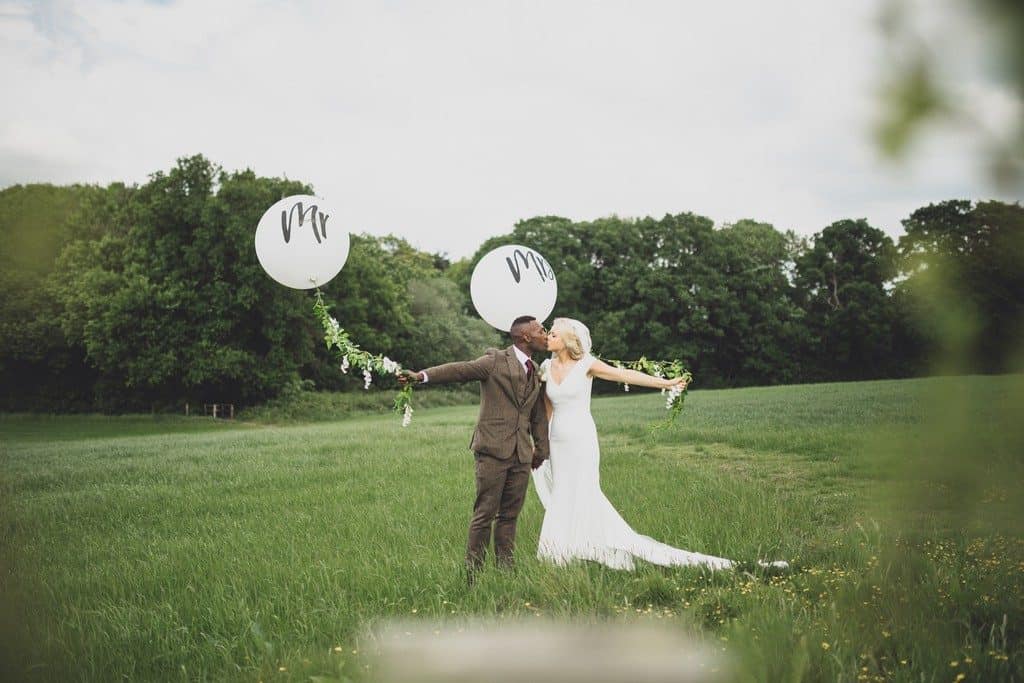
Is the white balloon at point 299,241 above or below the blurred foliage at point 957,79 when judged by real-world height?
above

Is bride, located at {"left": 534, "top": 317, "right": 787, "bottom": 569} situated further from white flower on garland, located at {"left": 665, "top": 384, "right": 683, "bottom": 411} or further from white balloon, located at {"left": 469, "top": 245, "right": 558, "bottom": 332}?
white balloon, located at {"left": 469, "top": 245, "right": 558, "bottom": 332}

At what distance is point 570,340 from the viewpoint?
6.80 metres

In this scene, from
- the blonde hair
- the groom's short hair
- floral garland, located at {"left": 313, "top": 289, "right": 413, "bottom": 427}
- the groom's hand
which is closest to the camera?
the groom's hand

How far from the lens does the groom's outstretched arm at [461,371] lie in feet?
19.2

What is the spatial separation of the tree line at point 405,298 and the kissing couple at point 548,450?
6.59 ft

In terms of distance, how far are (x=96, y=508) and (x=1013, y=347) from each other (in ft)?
39.6

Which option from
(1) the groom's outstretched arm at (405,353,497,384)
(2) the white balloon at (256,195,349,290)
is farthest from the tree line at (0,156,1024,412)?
(1) the groom's outstretched arm at (405,353,497,384)

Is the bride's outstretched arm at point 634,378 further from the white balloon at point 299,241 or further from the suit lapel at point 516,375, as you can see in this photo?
→ the white balloon at point 299,241

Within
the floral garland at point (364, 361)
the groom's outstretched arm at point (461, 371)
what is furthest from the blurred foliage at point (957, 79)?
the floral garland at point (364, 361)

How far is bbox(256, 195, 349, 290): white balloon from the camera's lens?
6.59 meters

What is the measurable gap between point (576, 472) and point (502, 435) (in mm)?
1067

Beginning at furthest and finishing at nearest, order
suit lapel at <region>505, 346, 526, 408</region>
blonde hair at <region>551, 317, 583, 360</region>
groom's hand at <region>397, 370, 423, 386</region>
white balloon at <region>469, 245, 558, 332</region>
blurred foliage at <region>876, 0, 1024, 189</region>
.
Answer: white balloon at <region>469, 245, 558, 332</region>, blonde hair at <region>551, 317, 583, 360</region>, suit lapel at <region>505, 346, 526, 408</region>, groom's hand at <region>397, 370, 423, 386</region>, blurred foliage at <region>876, 0, 1024, 189</region>

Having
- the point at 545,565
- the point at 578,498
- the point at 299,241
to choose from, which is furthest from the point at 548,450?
the point at 299,241

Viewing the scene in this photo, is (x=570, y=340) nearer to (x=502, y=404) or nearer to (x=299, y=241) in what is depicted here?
(x=502, y=404)
